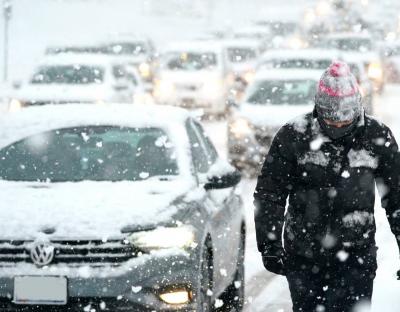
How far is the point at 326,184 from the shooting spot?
457 centimetres

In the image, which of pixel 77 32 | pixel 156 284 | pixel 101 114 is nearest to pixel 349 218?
pixel 156 284

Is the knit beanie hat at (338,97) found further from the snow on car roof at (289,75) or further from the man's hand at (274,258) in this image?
the snow on car roof at (289,75)

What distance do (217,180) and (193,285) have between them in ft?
3.54

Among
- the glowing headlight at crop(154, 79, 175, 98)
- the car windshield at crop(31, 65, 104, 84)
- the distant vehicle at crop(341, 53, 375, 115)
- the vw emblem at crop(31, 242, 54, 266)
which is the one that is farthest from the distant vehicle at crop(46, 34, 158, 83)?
the vw emblem at crop(31, 242, 54, 266)

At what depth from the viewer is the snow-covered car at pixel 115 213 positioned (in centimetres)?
564

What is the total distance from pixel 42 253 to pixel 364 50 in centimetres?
2628

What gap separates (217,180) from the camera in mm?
6707

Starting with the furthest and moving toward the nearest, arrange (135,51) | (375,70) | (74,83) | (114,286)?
(135,51) < (375,70) < (74,83) < (114,286)

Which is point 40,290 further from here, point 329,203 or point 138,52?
point 138,52

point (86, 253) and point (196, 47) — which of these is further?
point (196, 47)

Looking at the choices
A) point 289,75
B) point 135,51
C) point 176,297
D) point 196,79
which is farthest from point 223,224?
point 135,51

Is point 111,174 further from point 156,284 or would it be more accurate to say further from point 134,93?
point 134,93

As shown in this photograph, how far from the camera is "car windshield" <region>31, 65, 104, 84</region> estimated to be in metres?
19.7

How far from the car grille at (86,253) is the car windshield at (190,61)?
67.2ft
